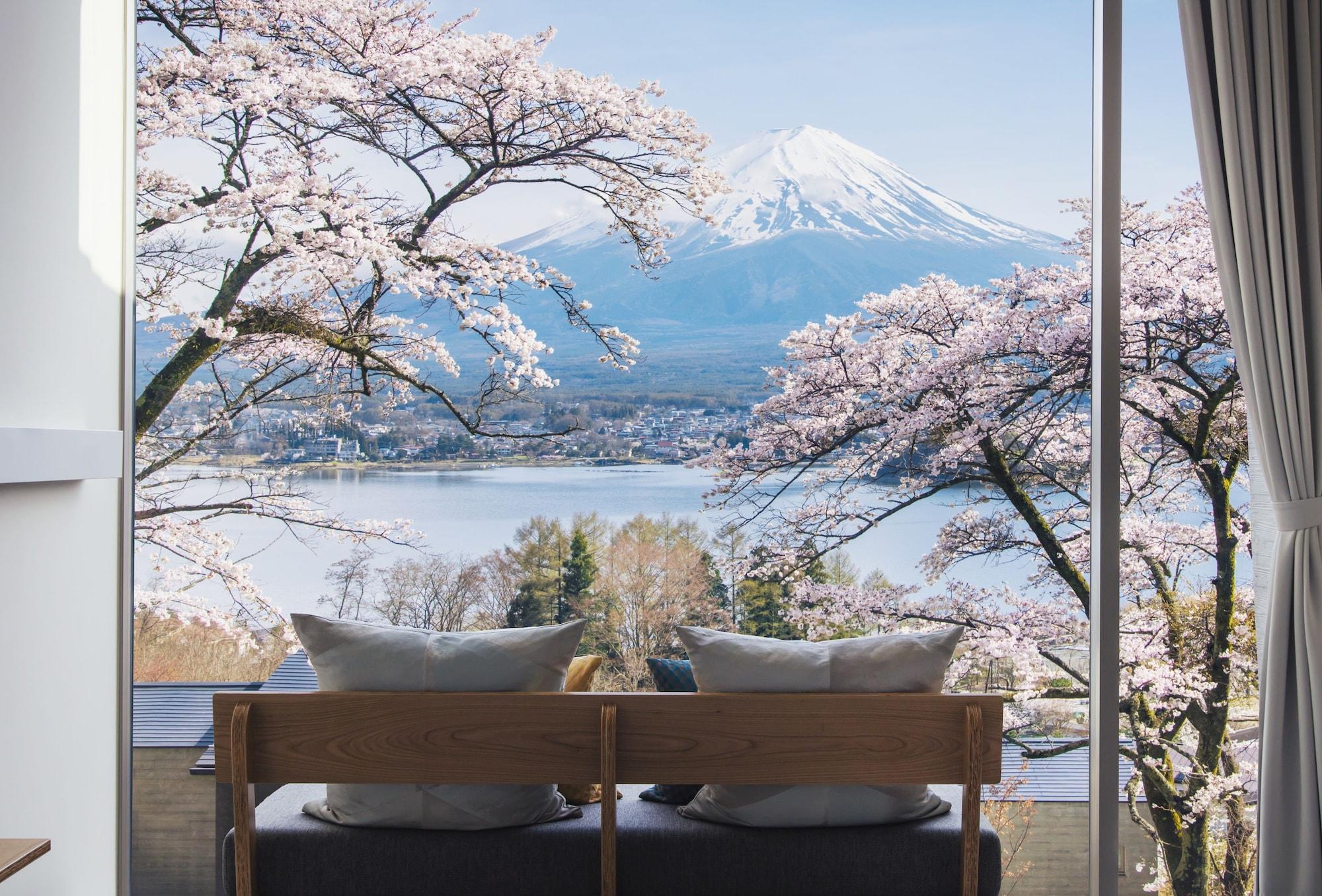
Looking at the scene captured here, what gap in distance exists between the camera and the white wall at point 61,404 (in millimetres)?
2033

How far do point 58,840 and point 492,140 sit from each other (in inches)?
83.1

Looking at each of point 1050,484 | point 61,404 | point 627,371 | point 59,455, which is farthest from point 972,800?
point 61,404

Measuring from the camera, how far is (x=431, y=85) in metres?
2.72

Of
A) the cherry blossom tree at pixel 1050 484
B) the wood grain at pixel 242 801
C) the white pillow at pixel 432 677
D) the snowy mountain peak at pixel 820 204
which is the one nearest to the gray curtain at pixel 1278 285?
the cherry blossom tree at pixel 1050 484

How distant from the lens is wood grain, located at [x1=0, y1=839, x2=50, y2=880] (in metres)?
1.50

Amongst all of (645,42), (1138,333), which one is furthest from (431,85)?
(1138,333)

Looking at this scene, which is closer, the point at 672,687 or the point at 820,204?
the point at 672,687

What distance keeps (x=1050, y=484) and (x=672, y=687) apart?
49.4 inches

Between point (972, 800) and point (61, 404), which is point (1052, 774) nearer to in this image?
point (972, 800)

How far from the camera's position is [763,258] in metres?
2.88

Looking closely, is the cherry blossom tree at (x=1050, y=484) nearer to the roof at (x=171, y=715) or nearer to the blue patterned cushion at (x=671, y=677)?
the blue patterned cushion at (x=671, y=677)

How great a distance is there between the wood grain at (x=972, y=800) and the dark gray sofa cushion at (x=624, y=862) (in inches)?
1.8

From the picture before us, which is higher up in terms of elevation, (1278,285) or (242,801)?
(1278,285)

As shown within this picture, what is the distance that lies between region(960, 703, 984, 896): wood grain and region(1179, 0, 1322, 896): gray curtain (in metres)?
0.88
